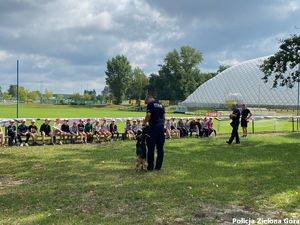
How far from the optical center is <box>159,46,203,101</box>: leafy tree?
111m

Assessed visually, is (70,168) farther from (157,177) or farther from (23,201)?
(23,201)

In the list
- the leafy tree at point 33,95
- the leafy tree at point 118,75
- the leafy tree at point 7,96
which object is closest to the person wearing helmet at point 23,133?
the leafy tree at point 118,75

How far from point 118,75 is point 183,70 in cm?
2194

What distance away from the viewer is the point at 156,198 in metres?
6.94

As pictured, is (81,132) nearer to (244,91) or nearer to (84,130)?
(84,130)

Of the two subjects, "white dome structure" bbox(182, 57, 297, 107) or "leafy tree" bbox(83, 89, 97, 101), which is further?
"leafy tree" bbox(83, 89, 97, 101)

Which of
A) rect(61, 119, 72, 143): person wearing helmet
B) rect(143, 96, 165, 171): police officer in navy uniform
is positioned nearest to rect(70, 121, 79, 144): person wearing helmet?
rect(61, 119, 72, 143): person wearing helmet

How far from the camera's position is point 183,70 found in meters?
111

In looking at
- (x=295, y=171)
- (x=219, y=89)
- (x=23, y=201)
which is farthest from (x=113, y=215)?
(x=219, y=89)

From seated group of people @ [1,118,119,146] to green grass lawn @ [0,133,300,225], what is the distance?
3.63m

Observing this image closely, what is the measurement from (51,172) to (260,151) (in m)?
7.76

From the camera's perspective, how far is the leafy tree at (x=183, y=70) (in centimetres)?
11112

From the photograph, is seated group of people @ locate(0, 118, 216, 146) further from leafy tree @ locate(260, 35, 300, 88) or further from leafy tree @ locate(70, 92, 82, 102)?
leafy tree @ locate(70, 92, 82, 102)

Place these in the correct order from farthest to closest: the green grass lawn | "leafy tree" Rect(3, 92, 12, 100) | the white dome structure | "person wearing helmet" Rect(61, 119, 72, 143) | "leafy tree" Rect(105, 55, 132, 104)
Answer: "leafy tree" Rect(3, 92, 12, 100)
"leafy tree" Rect(105, 55, 132, 104)
the white dome structure
"person wearing helmet" Rect(61, 119, 72, 143)
the green grass lawn
